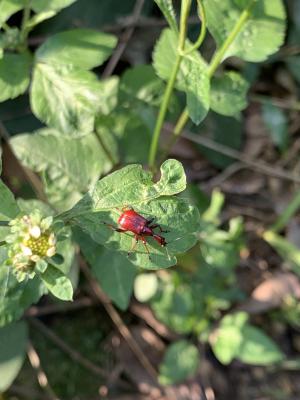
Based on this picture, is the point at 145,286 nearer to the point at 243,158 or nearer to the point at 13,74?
the point at 243,158

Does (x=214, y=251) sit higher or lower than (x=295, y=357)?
higher

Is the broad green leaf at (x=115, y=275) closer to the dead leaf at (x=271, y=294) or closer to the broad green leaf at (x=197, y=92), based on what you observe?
the broad green leaf at (x=197, y=92)

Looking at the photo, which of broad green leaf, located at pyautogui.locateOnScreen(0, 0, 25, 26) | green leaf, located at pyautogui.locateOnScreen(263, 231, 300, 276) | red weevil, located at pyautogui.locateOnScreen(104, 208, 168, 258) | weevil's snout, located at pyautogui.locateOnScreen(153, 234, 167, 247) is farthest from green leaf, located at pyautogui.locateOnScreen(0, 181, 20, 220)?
green leaf, located at pyautogui.locateOnScreen(263, 231, 300, 276)

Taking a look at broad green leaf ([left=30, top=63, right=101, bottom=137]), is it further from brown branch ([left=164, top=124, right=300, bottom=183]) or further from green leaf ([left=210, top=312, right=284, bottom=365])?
green leaf ([left=210, top=312, right=284, bottom=365])

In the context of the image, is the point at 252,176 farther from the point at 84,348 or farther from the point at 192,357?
the point at 84,348

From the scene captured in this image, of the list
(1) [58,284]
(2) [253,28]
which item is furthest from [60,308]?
(2) [253,28]

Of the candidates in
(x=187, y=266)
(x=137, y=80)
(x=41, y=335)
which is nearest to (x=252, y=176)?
(x=187, y=266)

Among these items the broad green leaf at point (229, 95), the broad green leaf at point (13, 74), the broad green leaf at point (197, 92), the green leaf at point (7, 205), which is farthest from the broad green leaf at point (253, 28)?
the green leaf at point (7, 205)
